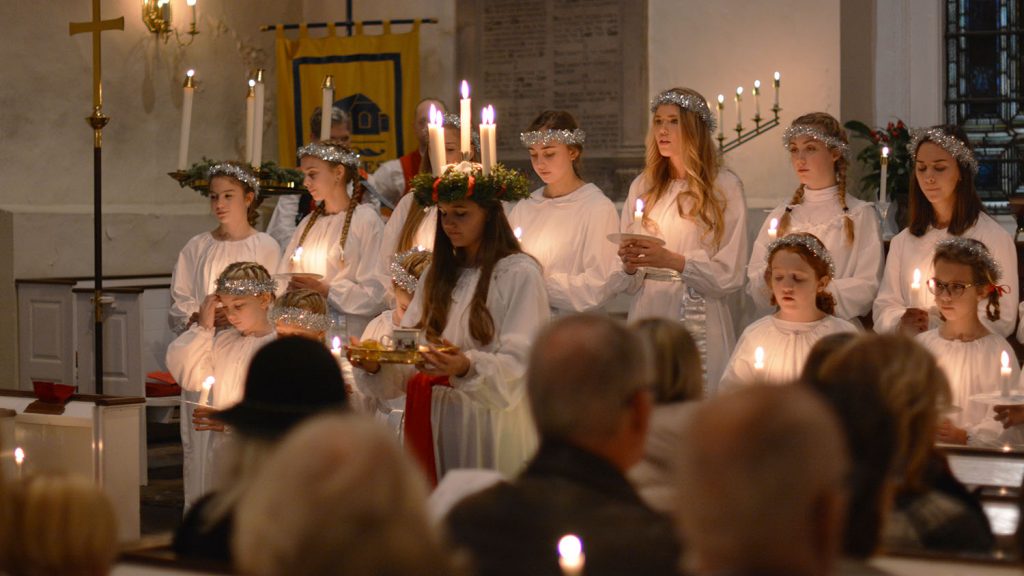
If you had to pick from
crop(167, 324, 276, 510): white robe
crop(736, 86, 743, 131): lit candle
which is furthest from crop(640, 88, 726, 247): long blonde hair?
crop(736, 86, 743, 131): lit candle

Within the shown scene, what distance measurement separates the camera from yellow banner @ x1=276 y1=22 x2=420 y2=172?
461 inches

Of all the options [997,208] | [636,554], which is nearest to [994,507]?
[636,554]

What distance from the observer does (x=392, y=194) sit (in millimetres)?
9727

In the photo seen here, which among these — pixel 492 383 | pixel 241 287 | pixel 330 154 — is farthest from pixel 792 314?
pixel 330 154

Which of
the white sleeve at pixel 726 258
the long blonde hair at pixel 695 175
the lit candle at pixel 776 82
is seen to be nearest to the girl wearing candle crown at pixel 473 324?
the white sleeve at pixel 726 258

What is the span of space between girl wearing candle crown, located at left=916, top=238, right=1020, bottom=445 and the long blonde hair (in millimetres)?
1214

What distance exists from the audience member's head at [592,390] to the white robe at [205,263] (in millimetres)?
5319

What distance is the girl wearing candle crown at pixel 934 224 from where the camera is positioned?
21.5ft

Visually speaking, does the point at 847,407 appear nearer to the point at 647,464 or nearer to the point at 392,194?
the point at 647,464

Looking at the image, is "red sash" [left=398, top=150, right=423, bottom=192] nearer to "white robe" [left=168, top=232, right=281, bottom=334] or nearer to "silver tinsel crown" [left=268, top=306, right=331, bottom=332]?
"white robe" [left=168, top=232, right=281, bottom=334]

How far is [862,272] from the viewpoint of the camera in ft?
22.1

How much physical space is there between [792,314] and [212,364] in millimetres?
2741

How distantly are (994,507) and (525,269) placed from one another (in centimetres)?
215

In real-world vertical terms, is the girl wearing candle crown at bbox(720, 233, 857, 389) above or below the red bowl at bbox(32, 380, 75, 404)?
above
